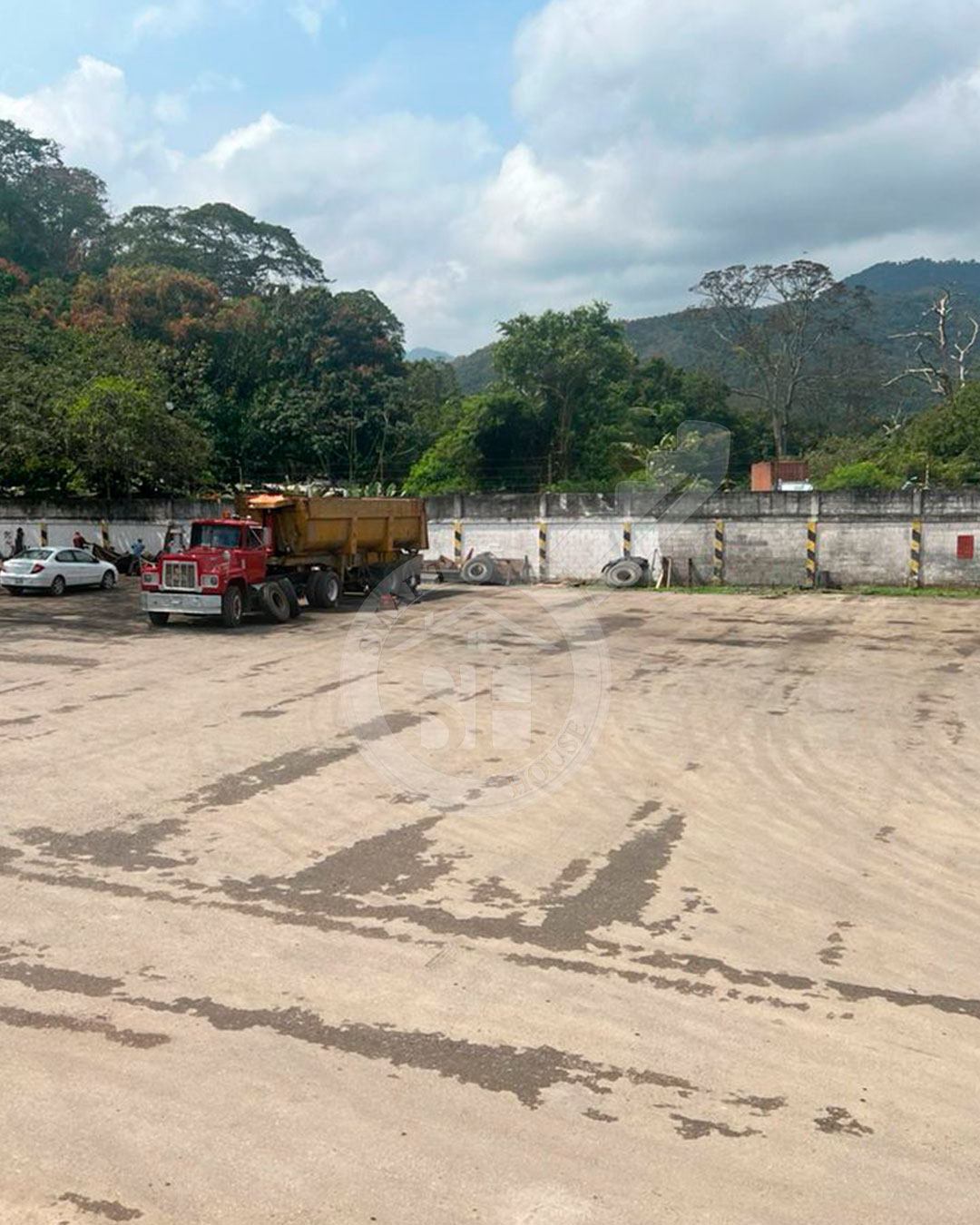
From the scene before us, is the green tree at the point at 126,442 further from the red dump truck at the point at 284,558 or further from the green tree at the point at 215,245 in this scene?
the green tree at the point at 215,245

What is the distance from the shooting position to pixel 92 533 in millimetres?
34281

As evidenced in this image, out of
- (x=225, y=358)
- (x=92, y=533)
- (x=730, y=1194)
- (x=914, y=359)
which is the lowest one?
(x=730, y=1194)

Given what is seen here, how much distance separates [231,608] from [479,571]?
11.4 meters

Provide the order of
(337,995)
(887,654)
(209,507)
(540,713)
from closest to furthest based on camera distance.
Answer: (337,995) < (540,713) < (887,654) < (209,507)

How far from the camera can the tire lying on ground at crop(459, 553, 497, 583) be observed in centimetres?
3039

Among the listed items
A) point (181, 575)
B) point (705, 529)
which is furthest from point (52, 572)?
point (705, 529)

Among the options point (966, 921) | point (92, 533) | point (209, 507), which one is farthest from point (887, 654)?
point (92, 533)

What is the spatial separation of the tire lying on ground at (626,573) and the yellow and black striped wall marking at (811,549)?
4.45 meters

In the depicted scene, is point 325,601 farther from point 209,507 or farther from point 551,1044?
point 551,1044

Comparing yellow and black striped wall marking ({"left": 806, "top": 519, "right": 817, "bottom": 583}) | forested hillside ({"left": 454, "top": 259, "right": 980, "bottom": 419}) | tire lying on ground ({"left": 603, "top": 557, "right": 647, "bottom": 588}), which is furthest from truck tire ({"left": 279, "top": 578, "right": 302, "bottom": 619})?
forested hillside ({"left": 454, "top": 259, "right": 980, "bottom": 419})

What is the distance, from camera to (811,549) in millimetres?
28125

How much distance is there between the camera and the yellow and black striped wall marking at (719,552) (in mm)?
29078

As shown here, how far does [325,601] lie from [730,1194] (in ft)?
65.7

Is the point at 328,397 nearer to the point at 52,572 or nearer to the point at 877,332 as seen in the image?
the point at 52,572
